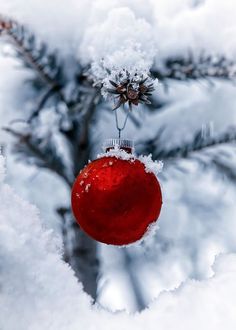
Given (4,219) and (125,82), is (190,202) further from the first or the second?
(4,219)

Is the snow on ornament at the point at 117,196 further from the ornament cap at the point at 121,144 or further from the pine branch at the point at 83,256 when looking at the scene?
the pine branch at the point at 83,256

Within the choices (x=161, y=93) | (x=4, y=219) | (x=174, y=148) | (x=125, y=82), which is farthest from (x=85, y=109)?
(x=4, y=219)

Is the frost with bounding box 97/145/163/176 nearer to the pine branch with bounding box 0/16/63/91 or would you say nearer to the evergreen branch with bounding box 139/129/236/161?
the pine branch with bounding box 0/16/63/91

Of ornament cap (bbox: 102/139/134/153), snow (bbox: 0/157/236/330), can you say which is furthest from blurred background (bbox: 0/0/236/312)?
snow (bbox: 0/157/236/330)

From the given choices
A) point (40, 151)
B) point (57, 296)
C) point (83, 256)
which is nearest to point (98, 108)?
point (40, 151)

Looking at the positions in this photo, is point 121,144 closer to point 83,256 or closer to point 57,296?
point 57,296

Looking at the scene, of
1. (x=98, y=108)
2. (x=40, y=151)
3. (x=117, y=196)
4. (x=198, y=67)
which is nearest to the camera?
(x=117, y=196)

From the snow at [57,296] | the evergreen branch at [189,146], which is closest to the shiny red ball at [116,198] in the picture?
the snow at [57,296]
